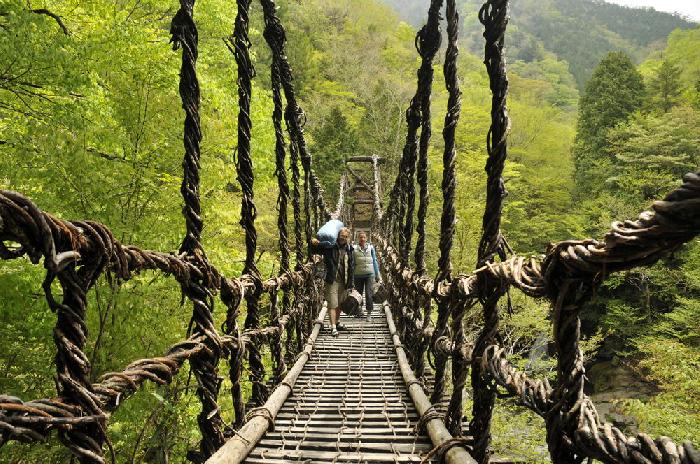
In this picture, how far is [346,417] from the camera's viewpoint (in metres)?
2.61

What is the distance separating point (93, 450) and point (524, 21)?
67.1m

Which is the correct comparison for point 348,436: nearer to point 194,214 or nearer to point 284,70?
point 194,214

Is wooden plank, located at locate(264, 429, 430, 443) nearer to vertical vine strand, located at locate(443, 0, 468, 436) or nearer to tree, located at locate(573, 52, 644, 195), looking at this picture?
vertical vine strand, located at locate(443, 0, 468, 436)

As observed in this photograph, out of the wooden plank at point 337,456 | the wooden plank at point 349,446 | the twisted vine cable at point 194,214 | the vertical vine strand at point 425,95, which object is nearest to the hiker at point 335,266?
the vertical vine strand at point 425,95

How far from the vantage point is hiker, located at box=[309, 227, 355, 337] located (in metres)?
5.42

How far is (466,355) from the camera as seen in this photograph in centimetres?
185

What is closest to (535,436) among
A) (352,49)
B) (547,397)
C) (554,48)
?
(547,397)

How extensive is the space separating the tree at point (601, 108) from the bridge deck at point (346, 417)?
693 inches

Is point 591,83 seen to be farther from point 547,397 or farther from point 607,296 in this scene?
point 547,397

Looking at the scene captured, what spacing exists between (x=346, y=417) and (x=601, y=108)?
70.7ft

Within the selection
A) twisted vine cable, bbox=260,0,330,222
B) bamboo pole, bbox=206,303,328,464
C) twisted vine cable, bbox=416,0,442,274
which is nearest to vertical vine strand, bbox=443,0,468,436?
twisted vine cable, bbox=416,0,442,274

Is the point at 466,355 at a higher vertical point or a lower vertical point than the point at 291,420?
higher

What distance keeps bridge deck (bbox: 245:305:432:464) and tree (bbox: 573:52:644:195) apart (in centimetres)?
1761

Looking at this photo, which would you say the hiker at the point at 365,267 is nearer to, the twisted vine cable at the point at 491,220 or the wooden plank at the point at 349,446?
the wooden plank at the point at 349,446
